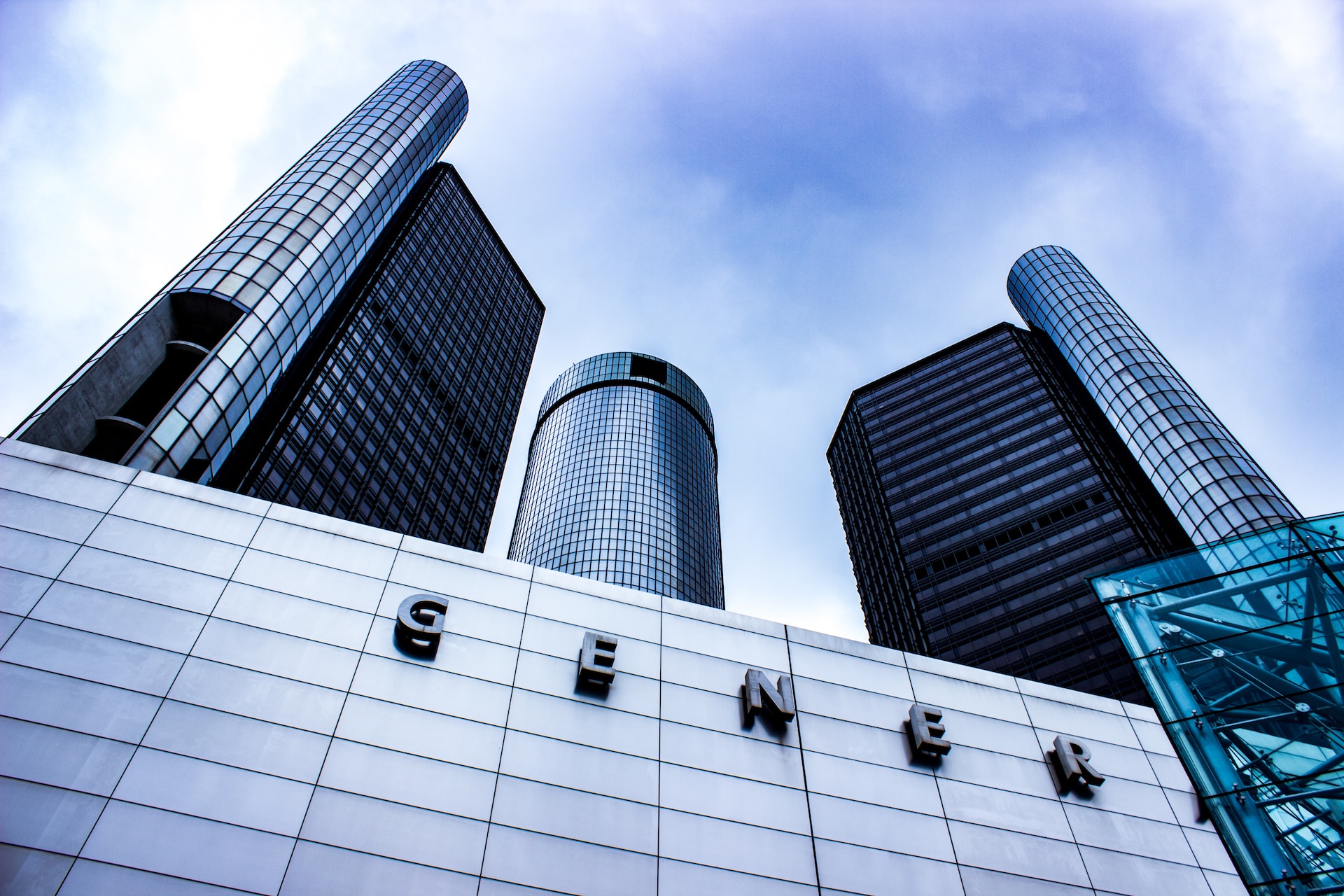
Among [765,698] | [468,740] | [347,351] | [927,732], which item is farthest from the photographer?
[347,351]

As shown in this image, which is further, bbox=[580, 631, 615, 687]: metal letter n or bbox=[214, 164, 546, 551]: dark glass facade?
bbox=[214, 164, 546, 551]: dark glass facade

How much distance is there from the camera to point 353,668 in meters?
21.0

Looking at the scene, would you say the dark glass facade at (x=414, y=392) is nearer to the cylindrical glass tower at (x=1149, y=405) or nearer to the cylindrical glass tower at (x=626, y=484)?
the cylindrical glass tower at (x=626, y=484)

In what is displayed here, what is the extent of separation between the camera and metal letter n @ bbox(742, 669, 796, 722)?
23578 mm

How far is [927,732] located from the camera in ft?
79.8

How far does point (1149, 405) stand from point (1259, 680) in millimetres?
52533

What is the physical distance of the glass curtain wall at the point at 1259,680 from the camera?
22328 millimetres

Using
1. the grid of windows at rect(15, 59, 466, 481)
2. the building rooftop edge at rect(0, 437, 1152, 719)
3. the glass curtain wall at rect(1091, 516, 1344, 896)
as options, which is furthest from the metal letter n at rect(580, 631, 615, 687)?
the grid of windows at rect(15, 59, 466, 481)


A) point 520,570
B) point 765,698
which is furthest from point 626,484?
point 765,698

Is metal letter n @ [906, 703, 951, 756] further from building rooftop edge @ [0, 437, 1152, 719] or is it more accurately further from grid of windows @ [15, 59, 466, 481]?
grid of windows @ [15, 59, 466, 481]

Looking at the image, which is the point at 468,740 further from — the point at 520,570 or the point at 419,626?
the point at 520,570

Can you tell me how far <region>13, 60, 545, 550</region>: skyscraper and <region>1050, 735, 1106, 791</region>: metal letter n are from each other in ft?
116

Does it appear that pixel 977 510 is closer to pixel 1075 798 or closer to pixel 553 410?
pixel 1075 798

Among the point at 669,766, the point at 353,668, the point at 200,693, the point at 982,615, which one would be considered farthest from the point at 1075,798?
the point at 982,615
